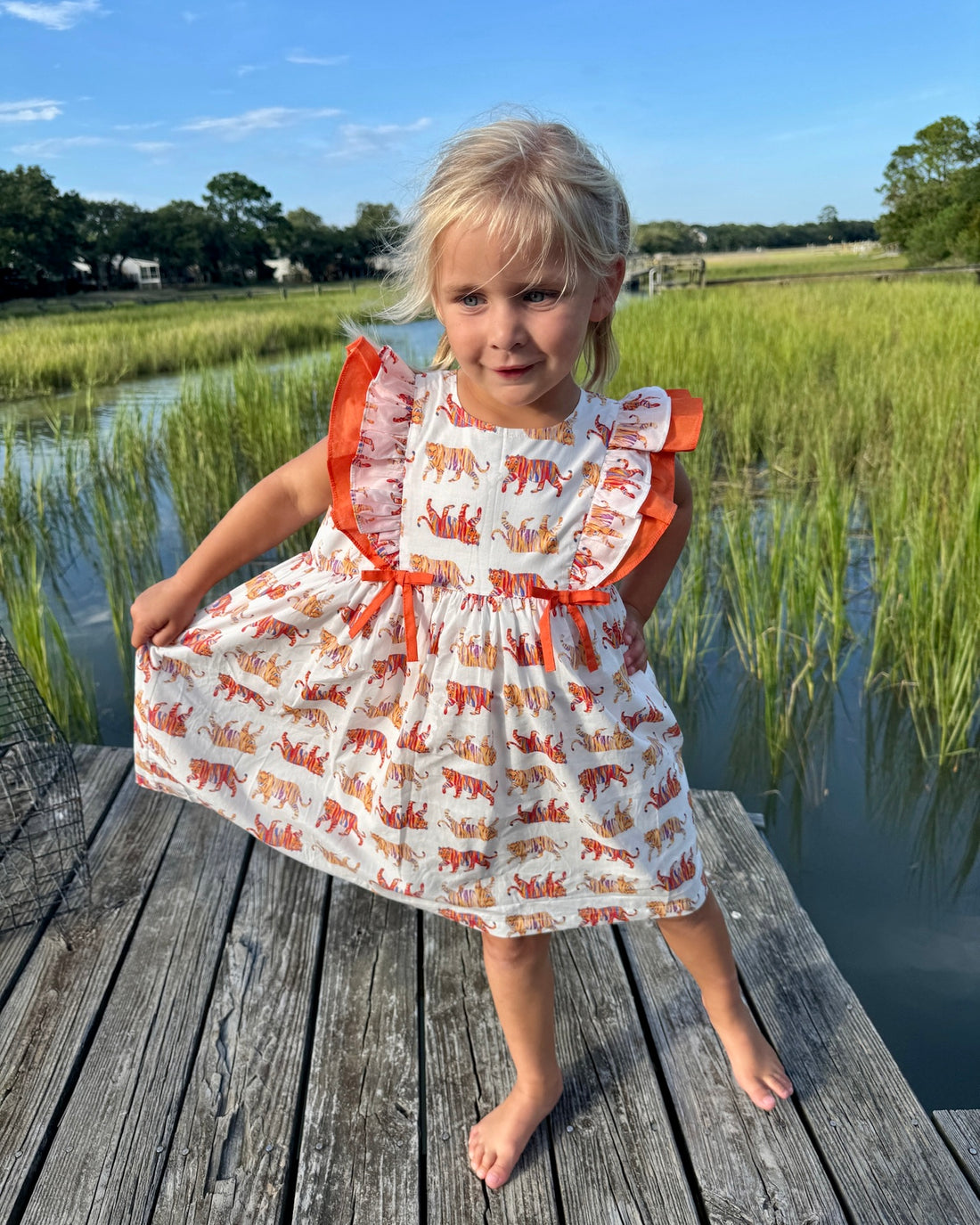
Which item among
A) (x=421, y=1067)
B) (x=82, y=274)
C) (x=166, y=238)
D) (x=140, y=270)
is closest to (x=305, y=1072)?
(x=421, y=1067)

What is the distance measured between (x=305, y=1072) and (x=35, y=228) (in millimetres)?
36648

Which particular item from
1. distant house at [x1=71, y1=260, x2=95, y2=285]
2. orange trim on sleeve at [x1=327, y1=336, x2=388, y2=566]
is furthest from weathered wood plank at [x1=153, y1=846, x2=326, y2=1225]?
distant house at [x1=71, y1=260, x2=95, y2=285]

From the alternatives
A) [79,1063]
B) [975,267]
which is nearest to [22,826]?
[79,1063]

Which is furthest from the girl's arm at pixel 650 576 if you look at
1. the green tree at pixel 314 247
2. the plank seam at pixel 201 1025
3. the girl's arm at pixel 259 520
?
the green tree at pixel 314 247

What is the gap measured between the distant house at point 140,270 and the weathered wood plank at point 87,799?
45.5 metres

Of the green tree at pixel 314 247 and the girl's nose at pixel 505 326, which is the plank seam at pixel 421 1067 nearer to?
the girl's nose at pixel 505 326

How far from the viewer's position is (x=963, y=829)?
223cm

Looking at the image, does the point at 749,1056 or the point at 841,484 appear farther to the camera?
the point at 841,484

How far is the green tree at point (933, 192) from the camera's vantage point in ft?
85.5

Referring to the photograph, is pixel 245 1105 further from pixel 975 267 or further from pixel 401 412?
pixel 975 267

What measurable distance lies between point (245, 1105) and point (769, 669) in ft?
5.83

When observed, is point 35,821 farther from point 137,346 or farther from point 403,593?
point 137,346

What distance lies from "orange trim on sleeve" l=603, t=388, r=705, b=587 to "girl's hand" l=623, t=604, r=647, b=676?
96 mm

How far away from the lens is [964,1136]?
1.12 metres
